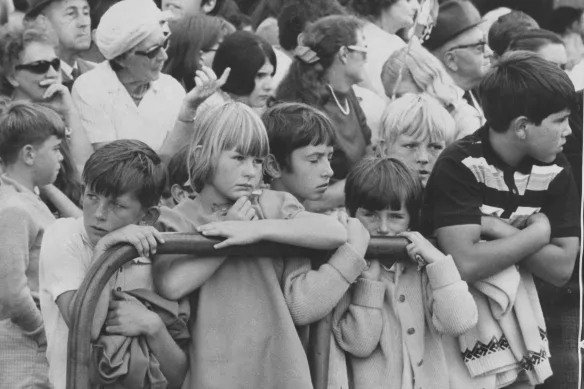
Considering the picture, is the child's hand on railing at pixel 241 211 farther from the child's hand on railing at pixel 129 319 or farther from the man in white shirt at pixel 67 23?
the man in white shirt at pixel 67 23

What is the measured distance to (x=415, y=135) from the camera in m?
6.73

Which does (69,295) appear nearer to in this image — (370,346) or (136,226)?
(136,226)

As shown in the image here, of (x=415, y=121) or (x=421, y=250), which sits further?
(x=415, y=121)

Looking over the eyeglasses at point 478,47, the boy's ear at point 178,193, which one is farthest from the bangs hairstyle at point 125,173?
the eyeglasses at point 478,47

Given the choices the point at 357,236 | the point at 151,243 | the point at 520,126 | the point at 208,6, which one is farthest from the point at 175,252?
the point at 208,6

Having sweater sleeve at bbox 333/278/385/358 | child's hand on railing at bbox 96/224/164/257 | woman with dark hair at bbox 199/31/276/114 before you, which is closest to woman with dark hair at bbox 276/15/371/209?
woman with dark hair at bbox 199/31/276/114

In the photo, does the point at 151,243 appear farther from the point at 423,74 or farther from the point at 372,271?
the point at 423,74

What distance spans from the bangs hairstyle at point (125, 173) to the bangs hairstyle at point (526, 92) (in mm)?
A: 1379

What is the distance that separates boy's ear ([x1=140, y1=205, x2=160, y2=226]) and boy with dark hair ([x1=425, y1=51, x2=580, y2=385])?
111 cm

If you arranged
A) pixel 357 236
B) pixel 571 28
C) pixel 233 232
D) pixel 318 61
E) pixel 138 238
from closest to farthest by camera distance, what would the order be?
pixel 138 238
pixel 233 232
pixel 357 236
pixel 318 61
pixel 571 28

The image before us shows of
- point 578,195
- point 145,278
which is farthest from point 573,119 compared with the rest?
point 145,278

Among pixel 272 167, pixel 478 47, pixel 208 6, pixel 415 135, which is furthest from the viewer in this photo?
pixel 208 6

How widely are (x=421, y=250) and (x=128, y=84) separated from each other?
2633mm

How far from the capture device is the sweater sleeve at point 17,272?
6.12m
